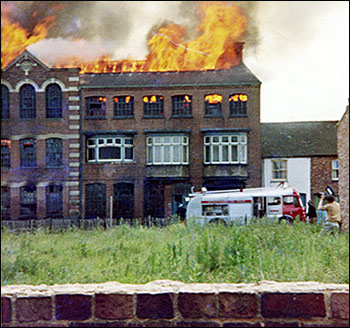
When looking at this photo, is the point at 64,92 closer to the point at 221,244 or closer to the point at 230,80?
the point at 230,80

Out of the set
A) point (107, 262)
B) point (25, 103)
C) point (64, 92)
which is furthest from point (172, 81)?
point (107, 262)

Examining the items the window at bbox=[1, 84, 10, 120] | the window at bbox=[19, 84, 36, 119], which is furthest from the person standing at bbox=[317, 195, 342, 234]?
the window at bbox=[1, 84, 10, 120]

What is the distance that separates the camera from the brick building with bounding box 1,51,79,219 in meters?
2.23

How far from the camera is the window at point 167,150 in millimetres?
2213

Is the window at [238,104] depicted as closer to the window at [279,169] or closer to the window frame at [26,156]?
the window at [279,169]

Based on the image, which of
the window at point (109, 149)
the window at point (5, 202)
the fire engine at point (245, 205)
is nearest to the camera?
the fire engine at point (245, 205)

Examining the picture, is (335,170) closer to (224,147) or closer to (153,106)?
(224,147)

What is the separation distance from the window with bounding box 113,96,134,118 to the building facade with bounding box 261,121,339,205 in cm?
73

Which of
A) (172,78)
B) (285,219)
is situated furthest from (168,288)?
(172,78)

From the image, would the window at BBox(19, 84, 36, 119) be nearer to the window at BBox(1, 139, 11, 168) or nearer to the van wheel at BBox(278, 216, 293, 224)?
the window at BBox(1, 139, 11, 168)

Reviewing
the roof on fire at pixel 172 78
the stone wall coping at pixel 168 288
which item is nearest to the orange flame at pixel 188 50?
the roof on fire at pixel 172 78

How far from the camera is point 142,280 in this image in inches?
93.0

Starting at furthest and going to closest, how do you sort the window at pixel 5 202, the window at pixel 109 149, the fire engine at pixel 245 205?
1. the window at pixel 5 202
2. the window at pixel 109 149
3. the fire engine at pixel 245 205

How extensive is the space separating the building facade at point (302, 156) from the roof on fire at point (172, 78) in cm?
31
